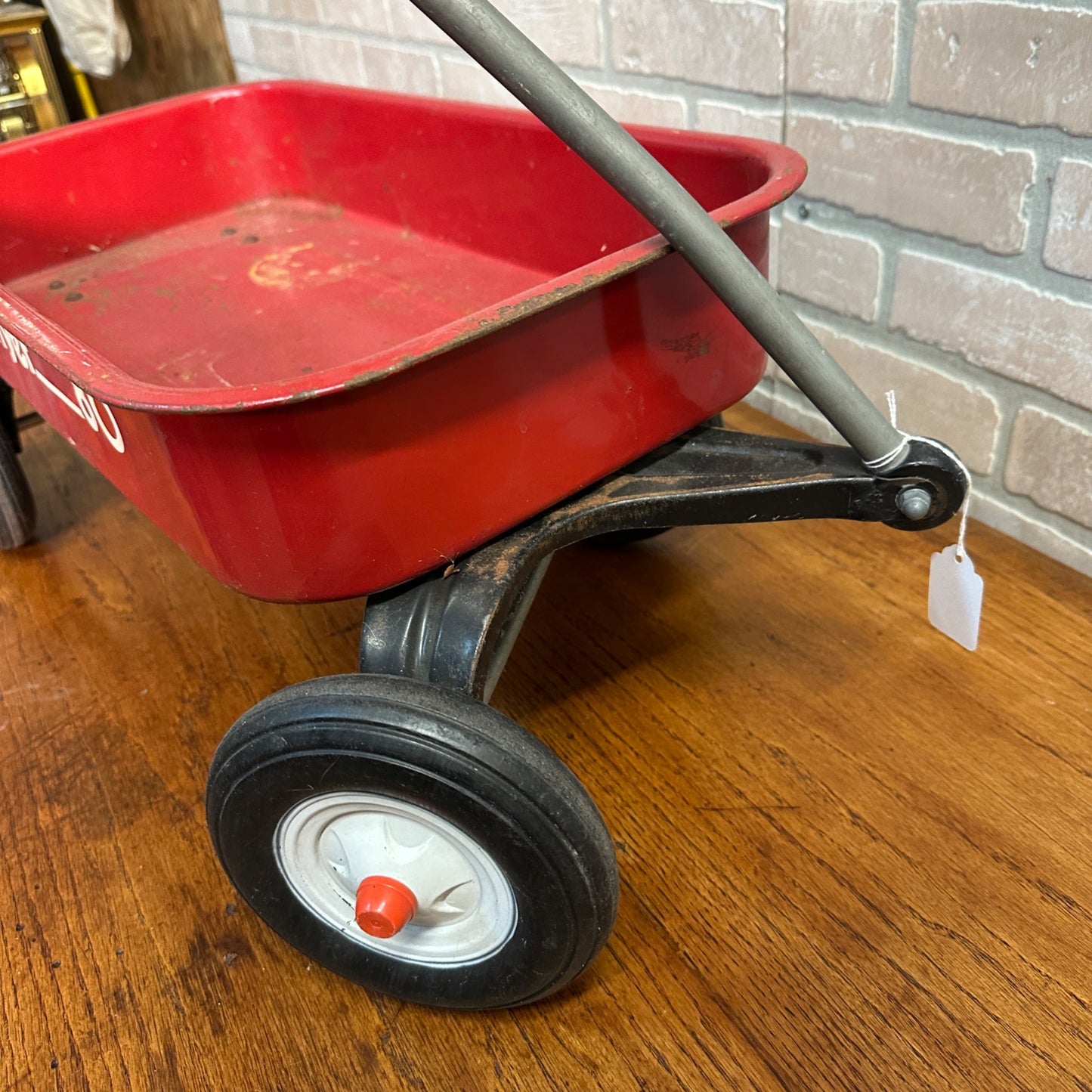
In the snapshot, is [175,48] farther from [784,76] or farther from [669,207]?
[669,207]

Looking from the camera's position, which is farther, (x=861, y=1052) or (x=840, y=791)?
(x=840, y=791)

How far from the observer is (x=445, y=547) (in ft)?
2.25

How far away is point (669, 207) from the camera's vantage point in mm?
588

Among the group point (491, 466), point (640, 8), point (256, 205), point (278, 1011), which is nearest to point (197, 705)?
point (278, 1011)

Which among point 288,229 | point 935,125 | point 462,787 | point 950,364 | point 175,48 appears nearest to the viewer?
point 462,787

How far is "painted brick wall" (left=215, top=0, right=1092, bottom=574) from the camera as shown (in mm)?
898

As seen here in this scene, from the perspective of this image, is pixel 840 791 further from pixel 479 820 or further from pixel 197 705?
pixel 197 705

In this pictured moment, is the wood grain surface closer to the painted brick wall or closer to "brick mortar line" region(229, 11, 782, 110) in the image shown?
"brick mortar line" region(229, 11, 782, 110)

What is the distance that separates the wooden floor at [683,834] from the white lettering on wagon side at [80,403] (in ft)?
1.15

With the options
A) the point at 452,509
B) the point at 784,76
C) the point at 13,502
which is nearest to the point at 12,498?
the point at 13,502

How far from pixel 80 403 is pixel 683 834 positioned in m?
0.61

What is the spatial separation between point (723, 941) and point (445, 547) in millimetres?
373

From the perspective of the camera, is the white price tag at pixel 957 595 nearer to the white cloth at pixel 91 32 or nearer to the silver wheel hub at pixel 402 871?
the silver wheel hub at pixel 402 871

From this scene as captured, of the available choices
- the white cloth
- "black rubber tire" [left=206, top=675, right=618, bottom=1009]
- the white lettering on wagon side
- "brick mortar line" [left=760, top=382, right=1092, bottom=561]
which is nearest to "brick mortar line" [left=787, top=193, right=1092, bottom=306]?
"brick mortar line" [left=760, top=382, right=1092, bottom=561]
